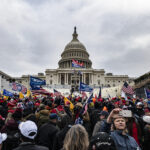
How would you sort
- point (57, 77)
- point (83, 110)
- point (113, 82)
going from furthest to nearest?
point (113, 82) < point (57, 77) < point (83, 110)

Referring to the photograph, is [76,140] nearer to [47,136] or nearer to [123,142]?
[123,142]

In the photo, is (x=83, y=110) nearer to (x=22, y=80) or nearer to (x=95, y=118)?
(x=95, y=118)

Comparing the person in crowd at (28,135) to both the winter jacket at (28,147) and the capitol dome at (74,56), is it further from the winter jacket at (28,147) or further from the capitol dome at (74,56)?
the capitol dome at (74,56)

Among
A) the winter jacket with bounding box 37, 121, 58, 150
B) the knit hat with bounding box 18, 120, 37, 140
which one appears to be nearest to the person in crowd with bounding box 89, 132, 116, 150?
the knit hat with bounding box 18, 120, 37, 140

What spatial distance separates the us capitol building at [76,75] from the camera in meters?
82.1

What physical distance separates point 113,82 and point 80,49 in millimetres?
26747

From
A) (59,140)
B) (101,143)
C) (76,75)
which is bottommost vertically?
(59,140)

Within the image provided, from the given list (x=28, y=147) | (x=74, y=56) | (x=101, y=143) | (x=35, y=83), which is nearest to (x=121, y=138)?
(x=101, y=143)

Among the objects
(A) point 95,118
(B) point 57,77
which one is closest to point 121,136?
(A) point 95,118

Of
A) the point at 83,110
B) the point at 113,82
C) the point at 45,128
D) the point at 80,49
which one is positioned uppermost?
the point at 80,49

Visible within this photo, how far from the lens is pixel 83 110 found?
5102 mm

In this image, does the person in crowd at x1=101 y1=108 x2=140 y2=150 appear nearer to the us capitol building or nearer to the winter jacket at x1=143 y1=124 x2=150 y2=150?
the winter jacket at x1=143 y1=124 x2=150 y2=150

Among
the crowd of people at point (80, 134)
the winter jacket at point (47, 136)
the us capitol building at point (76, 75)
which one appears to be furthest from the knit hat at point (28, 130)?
the us capitol building at point (76, 75)

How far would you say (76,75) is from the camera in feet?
269
